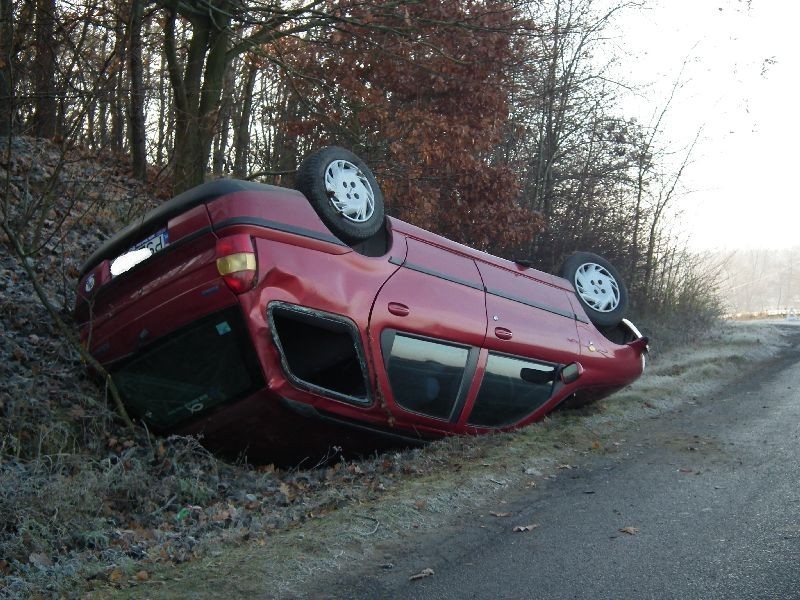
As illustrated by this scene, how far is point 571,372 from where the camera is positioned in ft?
27.7

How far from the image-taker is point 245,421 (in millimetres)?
6164

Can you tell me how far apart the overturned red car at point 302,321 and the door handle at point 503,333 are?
0.02 m

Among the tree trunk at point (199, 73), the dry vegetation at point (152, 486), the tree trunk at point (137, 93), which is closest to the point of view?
the dry vegetation at point (152, 486)

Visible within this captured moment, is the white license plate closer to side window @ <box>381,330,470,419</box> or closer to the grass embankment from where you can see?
side window @ <box>381,330,470,419</box>

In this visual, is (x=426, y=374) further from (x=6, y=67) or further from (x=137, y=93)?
(x=137, y=93)

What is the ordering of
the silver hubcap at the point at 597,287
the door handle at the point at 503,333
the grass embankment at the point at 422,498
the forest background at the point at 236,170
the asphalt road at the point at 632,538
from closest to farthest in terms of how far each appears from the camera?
1. the asphalt road at the point at 632,538
2. the grass embankment at the point at 422,498
3. the forest background at the point at 236,170
4. the door handle at the point at 503,333
5. the silver hubcap at the point at 597,287

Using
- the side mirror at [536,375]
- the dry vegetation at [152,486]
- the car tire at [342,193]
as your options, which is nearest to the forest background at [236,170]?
the dry vegetation at [152,486]

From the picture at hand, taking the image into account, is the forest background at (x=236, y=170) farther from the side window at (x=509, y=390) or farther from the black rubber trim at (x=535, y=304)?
the black rubber trim at (x=535, y=304)

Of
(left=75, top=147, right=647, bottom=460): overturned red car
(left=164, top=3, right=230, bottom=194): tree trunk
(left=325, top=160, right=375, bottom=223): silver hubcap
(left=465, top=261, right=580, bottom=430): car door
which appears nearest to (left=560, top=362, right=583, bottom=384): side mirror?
(left=465, top=261, right=580, bottom=430): car door

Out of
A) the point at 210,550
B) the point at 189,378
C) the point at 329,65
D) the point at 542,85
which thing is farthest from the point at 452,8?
the point at 210,550

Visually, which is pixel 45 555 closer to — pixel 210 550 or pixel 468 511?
pixel 210 550

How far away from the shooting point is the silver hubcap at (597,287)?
9.54 m

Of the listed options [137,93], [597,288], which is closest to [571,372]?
[597,288]

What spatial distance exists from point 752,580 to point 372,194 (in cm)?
393
